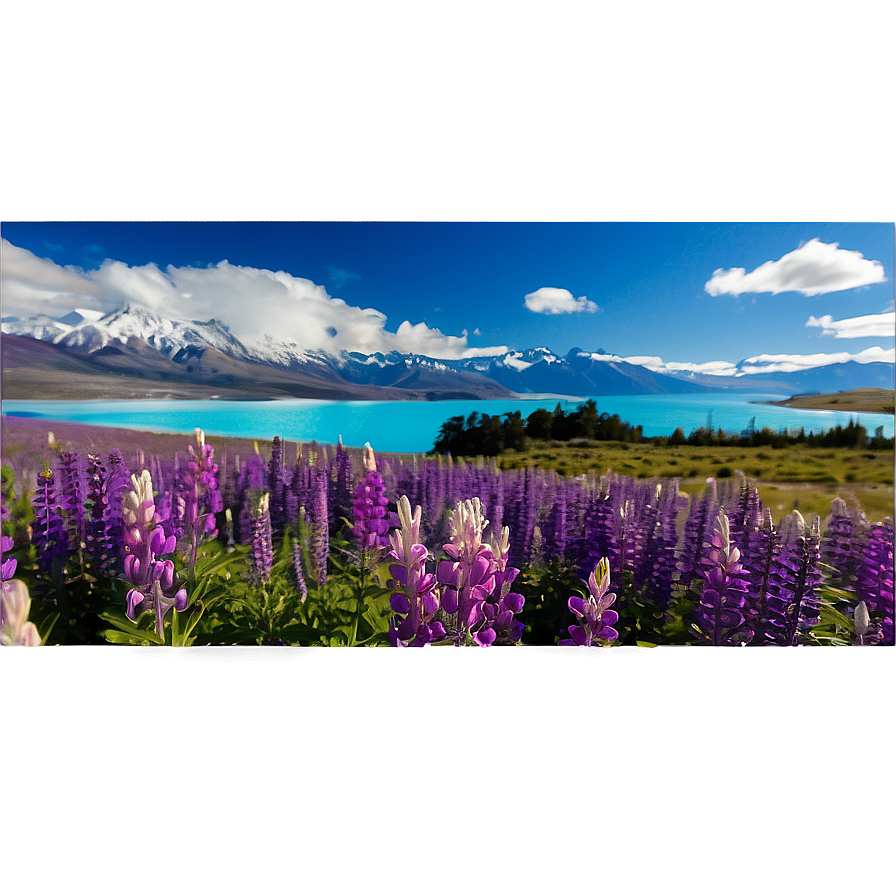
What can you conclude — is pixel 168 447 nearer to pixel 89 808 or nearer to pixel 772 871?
pixel 89 808

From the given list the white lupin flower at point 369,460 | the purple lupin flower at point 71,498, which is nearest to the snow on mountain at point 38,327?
the purple lupin flower at point 71,498

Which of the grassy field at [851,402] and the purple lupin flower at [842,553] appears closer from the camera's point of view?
the purple lupin flower at [842,553]

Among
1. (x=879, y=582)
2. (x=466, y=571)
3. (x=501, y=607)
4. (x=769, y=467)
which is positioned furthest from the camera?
(x=769, y=467)

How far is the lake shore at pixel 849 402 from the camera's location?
2.62 m

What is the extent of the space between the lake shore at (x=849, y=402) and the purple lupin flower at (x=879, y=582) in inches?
23.7

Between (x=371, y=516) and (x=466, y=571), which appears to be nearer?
(x=466, y=571)

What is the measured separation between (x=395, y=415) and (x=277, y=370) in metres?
0.60

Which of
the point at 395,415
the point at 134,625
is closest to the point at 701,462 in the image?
the point at 395,415

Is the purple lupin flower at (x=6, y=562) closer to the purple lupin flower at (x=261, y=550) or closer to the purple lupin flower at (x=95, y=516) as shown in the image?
the purple lupin flower at (x=95, y=516)

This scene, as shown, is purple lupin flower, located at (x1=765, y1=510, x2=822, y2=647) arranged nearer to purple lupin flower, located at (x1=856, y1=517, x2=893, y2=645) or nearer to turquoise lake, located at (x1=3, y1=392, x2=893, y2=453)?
purple lupin flower, located at (x1=856, y1=517, x2=893, y2=645)

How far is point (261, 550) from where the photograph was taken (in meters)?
2.49

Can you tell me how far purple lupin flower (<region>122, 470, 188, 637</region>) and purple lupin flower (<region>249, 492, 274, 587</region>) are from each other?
0.97 feet

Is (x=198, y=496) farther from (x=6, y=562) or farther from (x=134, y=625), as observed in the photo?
(x=6, y=562)
